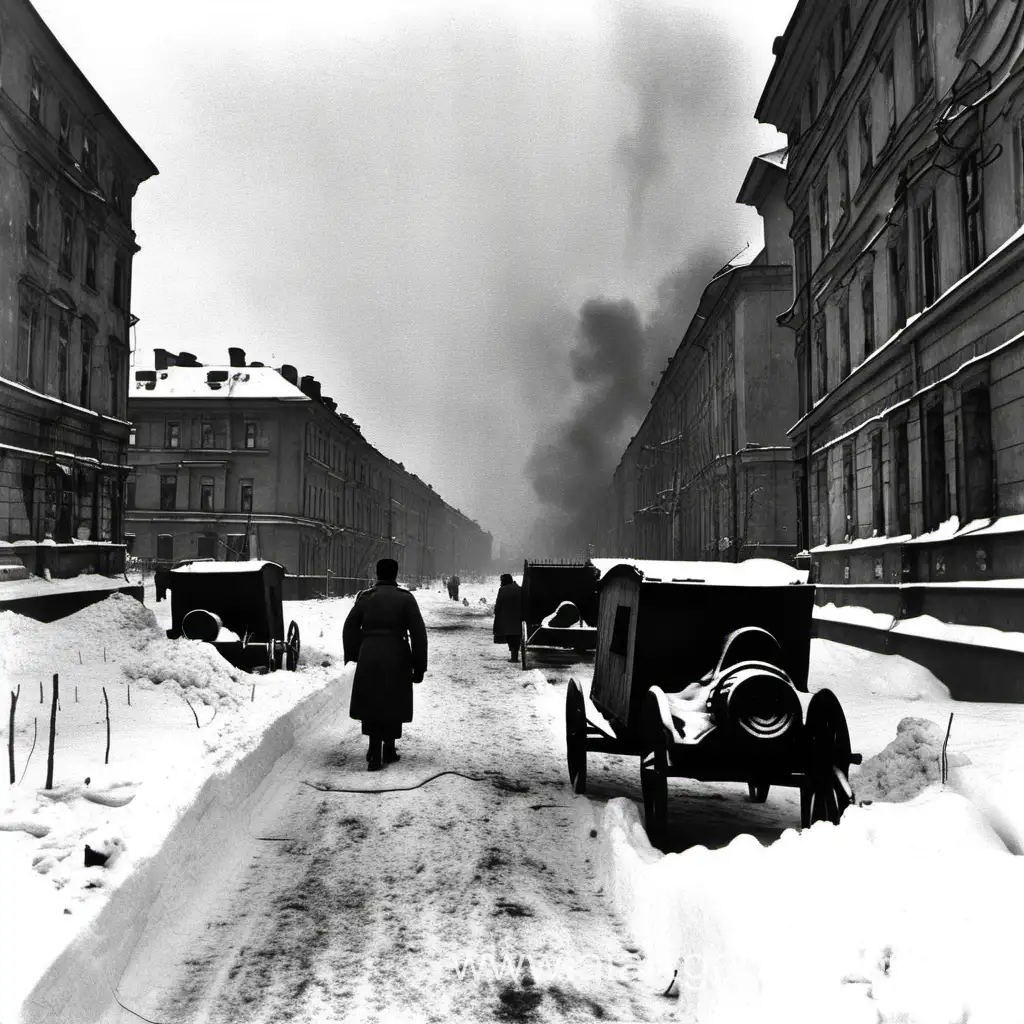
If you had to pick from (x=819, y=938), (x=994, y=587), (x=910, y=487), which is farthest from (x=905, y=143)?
(x=819, y=938)

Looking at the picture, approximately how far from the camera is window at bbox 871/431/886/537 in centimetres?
1584

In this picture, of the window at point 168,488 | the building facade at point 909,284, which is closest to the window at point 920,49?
the building facade at point 909,284

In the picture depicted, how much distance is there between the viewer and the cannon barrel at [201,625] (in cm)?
1253

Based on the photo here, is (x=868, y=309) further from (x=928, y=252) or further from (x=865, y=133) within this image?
(x=928, y=252)

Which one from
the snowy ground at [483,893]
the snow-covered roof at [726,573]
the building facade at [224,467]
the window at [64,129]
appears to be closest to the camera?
the snowy ground at [483,893]

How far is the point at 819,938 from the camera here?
307 cm

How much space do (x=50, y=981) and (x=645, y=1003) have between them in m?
2.27

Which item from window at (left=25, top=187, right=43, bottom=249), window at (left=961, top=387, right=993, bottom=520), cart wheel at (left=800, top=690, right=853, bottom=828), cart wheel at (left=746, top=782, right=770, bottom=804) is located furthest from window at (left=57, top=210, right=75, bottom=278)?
cart wheel at (left=800, top=690, right=853, bottom=828)

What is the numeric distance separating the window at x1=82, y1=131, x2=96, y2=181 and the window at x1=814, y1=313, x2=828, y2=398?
766 inches

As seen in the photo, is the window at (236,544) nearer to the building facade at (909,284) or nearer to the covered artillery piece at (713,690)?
the building facade at (909,284)

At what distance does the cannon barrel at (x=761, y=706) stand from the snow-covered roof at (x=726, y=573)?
801 mm

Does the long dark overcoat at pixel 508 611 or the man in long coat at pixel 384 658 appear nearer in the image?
the man in long coat at pixel 384 658

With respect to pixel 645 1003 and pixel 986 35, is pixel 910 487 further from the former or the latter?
pixel 645 1003

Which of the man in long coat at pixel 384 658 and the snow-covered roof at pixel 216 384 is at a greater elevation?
the snow-covered roof at pixel 216 384
